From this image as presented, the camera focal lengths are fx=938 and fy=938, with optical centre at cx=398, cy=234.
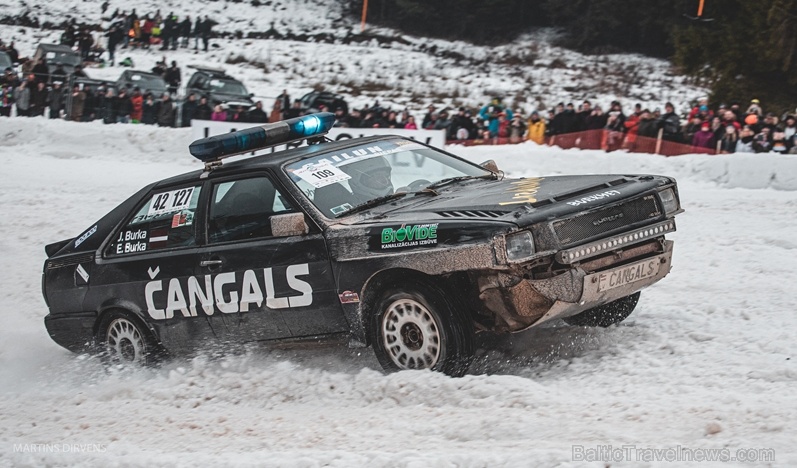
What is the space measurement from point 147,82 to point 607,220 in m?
21.5

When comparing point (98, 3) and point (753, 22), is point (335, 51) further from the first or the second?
point (753, 22)

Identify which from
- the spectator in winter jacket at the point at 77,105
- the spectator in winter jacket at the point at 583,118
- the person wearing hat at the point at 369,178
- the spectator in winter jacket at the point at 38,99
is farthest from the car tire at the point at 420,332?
the spectator in winter jacket at the point at 38,99

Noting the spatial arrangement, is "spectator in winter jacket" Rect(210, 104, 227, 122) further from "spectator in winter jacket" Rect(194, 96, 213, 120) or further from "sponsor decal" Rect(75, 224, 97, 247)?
"sponsor decal" Rect(75, 224, 97, 247)

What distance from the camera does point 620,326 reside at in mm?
6711

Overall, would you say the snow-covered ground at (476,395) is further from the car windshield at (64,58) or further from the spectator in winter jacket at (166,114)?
the car windshield at (64,58)

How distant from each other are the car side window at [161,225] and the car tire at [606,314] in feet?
9.18

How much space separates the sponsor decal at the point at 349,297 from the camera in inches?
230

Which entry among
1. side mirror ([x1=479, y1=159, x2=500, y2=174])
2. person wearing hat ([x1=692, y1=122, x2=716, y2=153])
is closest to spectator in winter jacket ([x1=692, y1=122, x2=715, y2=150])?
person wearing hat ([x1=692, y1=122, x2=716, y2=153])

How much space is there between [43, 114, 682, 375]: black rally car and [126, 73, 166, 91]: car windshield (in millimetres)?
18104

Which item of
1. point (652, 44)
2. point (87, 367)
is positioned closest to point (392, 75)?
point (652, 44)

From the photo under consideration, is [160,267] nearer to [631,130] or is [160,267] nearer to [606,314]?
[606,314]

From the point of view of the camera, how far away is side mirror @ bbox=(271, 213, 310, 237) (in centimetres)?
583

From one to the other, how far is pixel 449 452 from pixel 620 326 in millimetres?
2802

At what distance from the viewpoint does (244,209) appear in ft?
21.1
